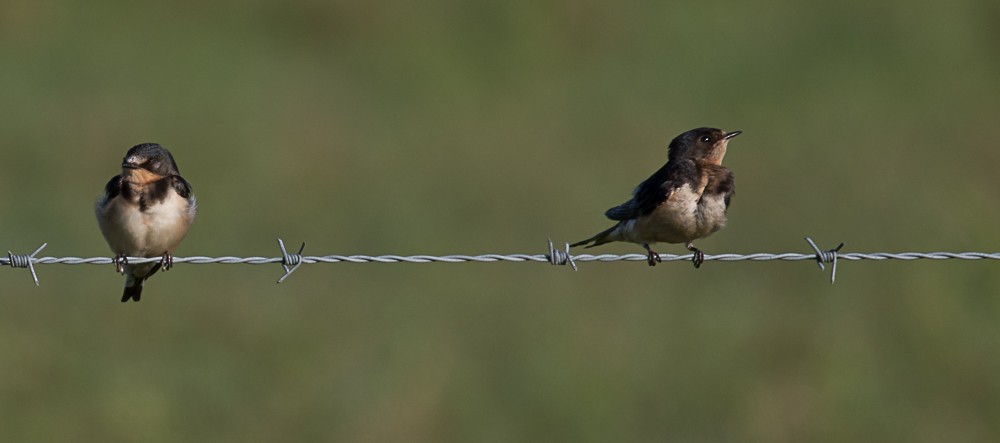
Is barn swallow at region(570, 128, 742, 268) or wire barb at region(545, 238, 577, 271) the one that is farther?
barn swallow at region(570, 128, 742, 268)

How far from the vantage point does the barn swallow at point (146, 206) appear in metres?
7.86

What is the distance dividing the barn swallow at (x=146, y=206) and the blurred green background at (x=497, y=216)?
2.26m

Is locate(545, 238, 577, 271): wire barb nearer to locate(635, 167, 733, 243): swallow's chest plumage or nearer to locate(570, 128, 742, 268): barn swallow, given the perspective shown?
locate(570, 128, 742, 268): barn swallow

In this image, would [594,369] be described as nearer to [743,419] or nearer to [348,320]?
[743,419]

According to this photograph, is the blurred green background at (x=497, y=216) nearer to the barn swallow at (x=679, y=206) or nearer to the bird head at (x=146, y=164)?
the barn swallow at (x=679, y=206)

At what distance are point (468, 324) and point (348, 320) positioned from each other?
0.81 m

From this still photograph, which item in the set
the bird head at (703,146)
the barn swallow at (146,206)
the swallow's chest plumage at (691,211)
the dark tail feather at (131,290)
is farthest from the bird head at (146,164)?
the bird head at (703,146)

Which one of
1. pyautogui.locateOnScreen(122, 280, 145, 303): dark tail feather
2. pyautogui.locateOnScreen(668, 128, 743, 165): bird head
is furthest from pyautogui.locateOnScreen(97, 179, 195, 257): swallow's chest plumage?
pyautogui.locateOnScreen(668, 128, 743, 165): bird head

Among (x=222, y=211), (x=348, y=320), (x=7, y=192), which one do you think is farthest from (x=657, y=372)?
(x=7, y=192)

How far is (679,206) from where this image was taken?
27.0 feet

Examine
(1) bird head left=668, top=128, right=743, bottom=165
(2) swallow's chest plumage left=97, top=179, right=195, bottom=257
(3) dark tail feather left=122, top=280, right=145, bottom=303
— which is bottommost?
(3) dark tail feather left=122, top=280, right=145, bottom=303

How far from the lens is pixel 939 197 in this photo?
13477 millimetres

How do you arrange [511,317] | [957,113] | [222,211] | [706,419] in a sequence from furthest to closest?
[957,113]
[222,211]
[511,317]
[706,419]

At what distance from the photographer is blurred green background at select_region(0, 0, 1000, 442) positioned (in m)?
10.5
